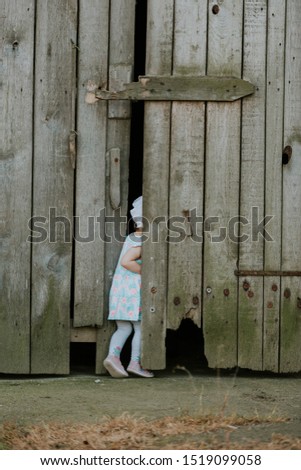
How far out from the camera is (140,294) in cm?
631

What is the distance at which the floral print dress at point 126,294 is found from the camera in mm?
6270

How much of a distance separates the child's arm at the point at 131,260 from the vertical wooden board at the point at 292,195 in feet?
3.08

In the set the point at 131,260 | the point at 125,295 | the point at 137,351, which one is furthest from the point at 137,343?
the point at 131,260

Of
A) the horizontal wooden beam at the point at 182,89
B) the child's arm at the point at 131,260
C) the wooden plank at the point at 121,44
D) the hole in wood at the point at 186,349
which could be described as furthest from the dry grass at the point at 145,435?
the wooden plank at the point at 121,44

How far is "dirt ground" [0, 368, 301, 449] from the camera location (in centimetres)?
461

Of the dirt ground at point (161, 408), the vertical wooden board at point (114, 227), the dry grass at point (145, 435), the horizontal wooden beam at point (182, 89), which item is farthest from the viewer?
the vertical wooden board at point (114, 227)

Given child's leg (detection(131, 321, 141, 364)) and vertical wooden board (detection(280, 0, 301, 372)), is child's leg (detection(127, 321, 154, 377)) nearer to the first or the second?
child's leg (detection(131, 321, 141, 364))

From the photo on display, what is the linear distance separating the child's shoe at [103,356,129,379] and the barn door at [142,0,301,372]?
0.89 feet

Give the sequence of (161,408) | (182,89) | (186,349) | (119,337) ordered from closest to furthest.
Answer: (161,408) < (182,89) < (119,337) < (186,349)

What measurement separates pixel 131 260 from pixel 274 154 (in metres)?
1.13

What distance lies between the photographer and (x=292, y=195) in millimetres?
6309

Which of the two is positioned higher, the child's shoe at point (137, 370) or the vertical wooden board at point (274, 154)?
the vertical wooden board at point (274, 154)

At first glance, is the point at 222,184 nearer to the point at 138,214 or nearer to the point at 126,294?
the point at 138,214

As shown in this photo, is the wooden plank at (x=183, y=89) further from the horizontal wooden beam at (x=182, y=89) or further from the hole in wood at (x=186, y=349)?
the hole in wood at (x=186, y=349)
